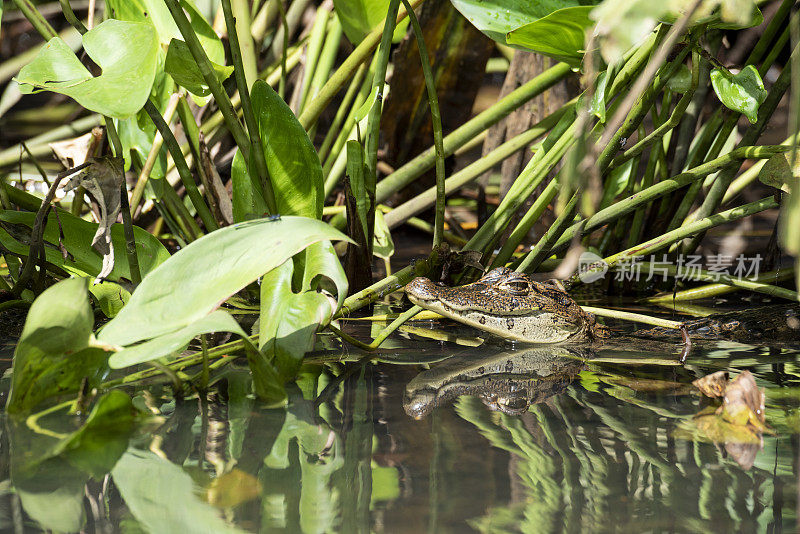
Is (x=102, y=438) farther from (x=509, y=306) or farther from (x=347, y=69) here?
(x=347, y=69)

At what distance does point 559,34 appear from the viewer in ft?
4.55

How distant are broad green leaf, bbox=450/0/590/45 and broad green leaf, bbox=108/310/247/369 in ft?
2.99

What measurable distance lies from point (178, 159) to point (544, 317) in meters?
0.94

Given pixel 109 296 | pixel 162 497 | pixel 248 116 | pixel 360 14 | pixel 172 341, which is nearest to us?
pixel 162 497

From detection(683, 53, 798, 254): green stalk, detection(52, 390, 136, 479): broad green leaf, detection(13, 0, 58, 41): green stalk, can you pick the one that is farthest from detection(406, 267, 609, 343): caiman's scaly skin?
detection(13, 0, 58, 41): green stalk

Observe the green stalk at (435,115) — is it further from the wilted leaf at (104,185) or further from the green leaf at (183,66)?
the wilted leaf at (104,185)

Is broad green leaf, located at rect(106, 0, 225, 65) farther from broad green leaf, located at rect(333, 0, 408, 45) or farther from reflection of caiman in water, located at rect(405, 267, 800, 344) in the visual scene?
reflection of caiman in water, located at rect(405, 267, 800, 344)

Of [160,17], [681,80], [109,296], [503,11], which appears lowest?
[109,296]

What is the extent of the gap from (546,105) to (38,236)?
189 cm

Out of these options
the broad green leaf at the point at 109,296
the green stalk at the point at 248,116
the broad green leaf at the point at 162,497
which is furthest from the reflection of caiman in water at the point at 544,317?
the broad green leaf at the point at 162,497

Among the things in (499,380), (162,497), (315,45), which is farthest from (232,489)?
(315,45)

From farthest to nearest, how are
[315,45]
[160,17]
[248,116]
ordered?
1. [315,45]
2. [160,17]
3. [248,116]

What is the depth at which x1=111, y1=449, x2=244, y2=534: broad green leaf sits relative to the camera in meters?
0.82

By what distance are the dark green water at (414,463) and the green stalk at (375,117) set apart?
512mm
